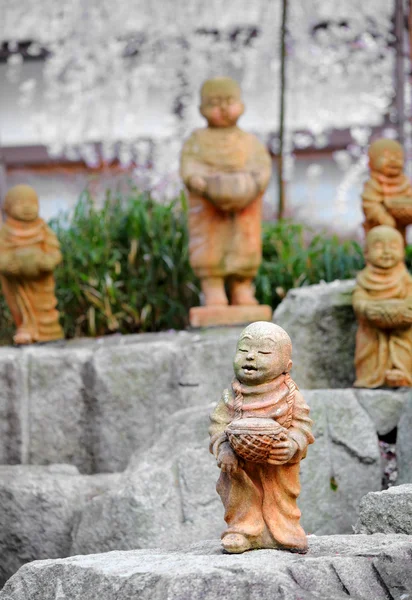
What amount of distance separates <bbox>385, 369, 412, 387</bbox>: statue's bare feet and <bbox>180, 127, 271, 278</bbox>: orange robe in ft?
4.50

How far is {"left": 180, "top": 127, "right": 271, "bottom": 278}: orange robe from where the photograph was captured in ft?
26.0

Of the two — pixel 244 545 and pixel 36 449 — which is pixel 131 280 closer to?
pixel 36 449

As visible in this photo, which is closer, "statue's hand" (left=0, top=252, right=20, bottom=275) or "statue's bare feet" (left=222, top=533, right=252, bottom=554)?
"statue's bare feet" (left=222, top=533, right=252, bottom=554)

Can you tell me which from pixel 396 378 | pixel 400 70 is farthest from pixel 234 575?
pixel 400 70

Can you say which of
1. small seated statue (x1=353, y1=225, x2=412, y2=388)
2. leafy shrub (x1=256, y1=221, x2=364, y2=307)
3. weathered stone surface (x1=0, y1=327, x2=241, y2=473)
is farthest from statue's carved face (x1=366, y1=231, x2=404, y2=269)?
leafy shrub (x1=256, y1=221, x2=364, y2=307)

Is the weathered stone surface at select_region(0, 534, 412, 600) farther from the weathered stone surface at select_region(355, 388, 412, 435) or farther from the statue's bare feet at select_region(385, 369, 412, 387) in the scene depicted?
the statue's bare feet at select_region(385, 369, 412, 387)

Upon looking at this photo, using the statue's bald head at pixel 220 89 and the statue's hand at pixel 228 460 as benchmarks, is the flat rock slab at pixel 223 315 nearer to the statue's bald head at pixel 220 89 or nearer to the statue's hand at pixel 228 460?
the statue's bald head at pixel 220 89

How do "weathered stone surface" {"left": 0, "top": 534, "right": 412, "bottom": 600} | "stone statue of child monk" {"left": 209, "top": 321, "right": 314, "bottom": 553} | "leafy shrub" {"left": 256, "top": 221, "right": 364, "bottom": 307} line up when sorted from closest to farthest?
"weathered stone surface" {"left": 0, "top": 534, "right": 412, "bottom": 600} → "stone statue of child monk" {"left": 209, "top": 321, "right": 314, "bottom": 553} → "leafy shrub" {"left": 256, "top": 221, "right": 364, "bottom": 307}

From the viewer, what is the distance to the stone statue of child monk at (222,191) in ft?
25.7

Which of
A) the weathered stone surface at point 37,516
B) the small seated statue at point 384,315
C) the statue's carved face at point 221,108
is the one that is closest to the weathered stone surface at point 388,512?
the weathered stone surface at point 37,516

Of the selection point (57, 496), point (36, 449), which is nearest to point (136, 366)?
point (36, 449)

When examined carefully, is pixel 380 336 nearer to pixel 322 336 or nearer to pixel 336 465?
pixel 322 336

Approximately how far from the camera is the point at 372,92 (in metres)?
14.1

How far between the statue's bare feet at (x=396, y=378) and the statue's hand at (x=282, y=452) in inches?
104
